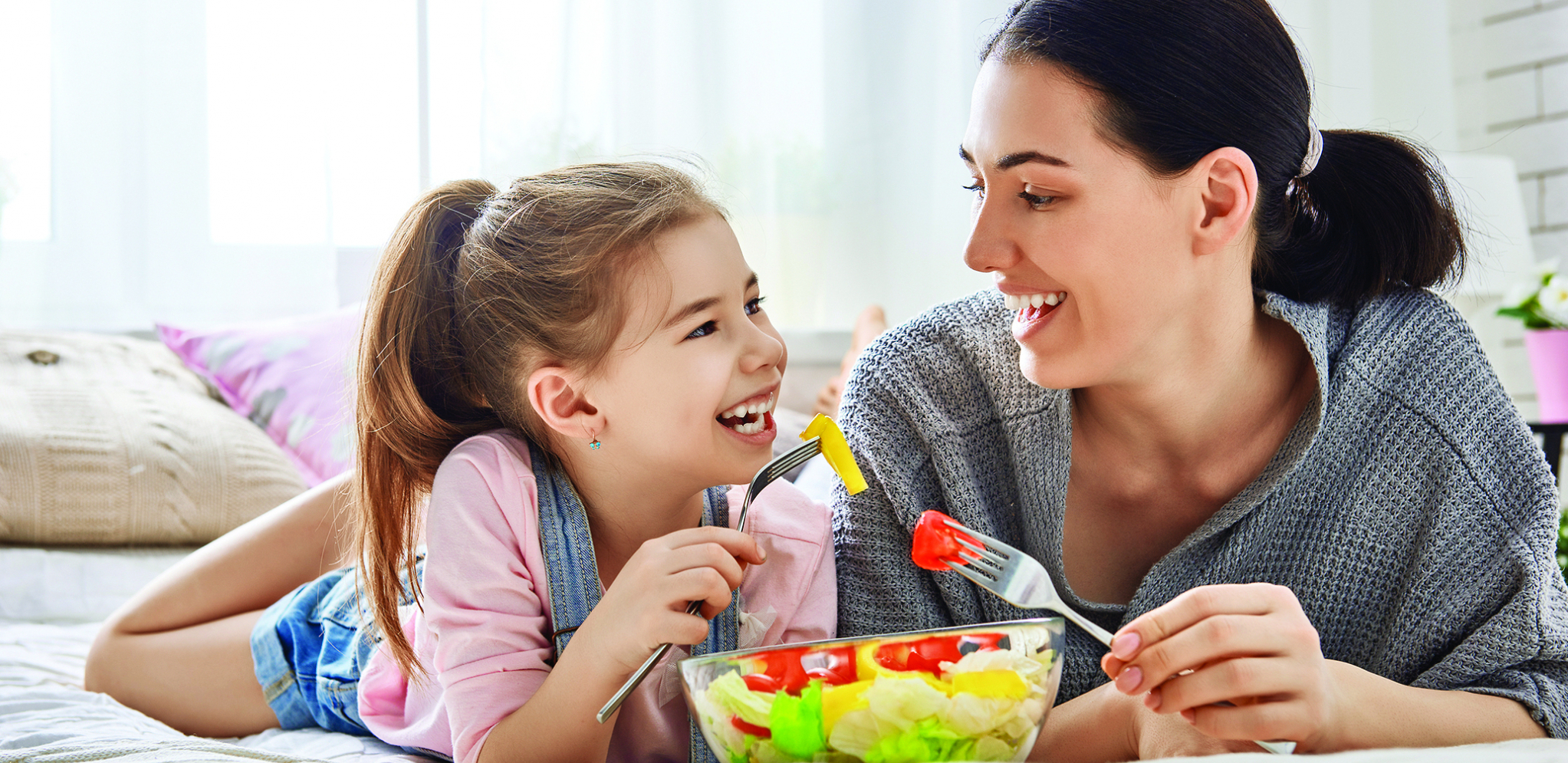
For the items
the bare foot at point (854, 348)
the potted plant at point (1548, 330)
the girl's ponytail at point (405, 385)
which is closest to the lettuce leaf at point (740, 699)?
the girl's ponytail at point (405, 385)

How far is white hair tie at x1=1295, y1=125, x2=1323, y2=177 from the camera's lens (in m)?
1.16

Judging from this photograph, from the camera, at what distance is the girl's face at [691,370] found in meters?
1.06

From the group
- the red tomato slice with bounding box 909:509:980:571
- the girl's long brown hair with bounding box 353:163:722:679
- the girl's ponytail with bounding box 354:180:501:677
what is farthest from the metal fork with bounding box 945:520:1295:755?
the girl's ponytail with bounding box 354:180:501:677

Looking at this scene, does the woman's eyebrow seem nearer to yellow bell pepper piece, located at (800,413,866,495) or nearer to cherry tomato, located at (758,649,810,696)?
yellow bell pepper piece, located at (800,413,866,495)

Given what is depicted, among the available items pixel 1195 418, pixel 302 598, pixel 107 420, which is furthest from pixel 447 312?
pixel 107 420

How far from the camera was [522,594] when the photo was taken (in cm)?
102

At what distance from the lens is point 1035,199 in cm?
A: 107

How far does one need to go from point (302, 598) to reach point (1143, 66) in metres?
1.13

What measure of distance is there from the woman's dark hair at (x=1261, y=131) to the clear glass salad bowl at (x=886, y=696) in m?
0.56

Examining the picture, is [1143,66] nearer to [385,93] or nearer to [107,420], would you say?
[107,420]

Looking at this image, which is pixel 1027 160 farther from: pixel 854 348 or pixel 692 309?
pixel 854 348

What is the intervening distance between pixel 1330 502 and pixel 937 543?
18.9 inches

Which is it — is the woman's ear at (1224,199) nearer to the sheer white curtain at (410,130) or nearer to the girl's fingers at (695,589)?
the girl's fingers at (695,589)

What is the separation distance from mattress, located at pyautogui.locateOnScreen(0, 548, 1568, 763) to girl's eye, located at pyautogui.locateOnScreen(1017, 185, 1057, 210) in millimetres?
542
